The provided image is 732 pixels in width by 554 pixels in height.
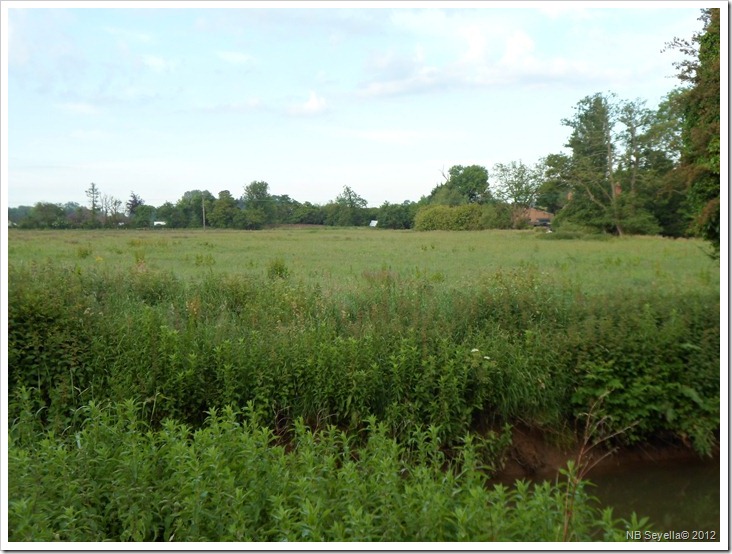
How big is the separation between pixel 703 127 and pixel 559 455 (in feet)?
18.5

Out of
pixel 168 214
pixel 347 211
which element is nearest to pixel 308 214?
pixel 347 211

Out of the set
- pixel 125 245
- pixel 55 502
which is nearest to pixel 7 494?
pixel 55 502

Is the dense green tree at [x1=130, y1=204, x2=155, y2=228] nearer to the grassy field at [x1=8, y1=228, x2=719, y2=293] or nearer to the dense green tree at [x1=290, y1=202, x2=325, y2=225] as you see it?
the grassy field at [x1=8, y1=228, x2=719, y2=293]

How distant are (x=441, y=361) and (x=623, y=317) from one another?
274cm

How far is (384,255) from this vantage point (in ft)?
55.9

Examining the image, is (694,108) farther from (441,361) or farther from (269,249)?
(269,249)

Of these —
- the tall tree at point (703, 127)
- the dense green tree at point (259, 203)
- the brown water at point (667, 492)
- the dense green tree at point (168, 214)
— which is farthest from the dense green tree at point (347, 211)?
the brown water at point (667, 492)

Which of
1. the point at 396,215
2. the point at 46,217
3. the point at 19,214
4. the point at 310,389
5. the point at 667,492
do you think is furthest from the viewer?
the point at 396,215

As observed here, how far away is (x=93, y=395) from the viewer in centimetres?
770

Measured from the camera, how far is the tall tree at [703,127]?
9359mm

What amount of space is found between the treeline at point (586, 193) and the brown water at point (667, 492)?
4.27 m

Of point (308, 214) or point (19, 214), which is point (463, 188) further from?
point (19, 214)

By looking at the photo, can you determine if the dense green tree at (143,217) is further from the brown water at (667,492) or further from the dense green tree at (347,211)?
the brown water at (667,492)

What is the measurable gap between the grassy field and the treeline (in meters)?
0.49
